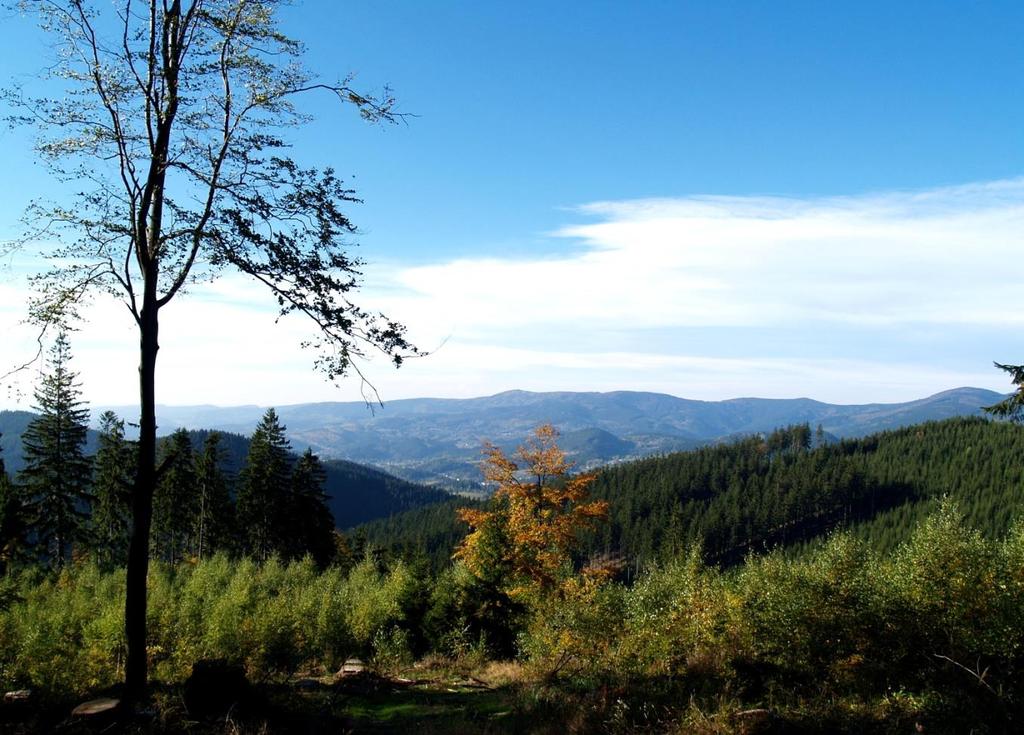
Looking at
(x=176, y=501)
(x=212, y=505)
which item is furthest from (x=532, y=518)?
(x=176, y=501)

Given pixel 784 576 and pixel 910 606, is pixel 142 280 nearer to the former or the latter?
pixel 784 576

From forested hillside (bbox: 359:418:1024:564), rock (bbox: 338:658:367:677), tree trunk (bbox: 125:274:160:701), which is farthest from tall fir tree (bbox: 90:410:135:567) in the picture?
forested hillside (bbox: 359:418:1024:564)

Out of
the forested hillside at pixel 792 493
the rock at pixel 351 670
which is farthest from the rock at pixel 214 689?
the forested hillside at pixel 792 493

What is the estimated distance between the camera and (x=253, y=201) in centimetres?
971

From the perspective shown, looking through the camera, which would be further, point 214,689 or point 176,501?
point 176,501

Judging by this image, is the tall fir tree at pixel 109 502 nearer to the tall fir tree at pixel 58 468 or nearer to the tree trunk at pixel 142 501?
the tall fir tree at pixel 58 468

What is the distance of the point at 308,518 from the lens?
44531 millimetres

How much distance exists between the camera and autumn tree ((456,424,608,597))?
23.9 metres

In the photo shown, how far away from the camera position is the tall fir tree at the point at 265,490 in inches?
1704

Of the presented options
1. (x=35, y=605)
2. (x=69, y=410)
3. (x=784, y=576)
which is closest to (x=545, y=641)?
(x=784, y=576)

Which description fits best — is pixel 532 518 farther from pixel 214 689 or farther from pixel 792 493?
pixel 792 493

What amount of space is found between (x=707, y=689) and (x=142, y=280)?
1342cm

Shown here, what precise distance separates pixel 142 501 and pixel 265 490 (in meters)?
36.3

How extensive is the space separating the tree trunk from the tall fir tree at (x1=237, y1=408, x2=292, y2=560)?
117 ft
